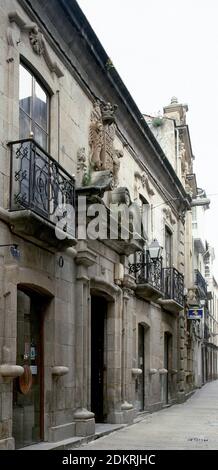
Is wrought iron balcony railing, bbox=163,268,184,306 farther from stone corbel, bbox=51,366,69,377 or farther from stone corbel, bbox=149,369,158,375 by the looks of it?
stone corbel, bbox=51,366,69,377

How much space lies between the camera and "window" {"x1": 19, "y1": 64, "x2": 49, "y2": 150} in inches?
367

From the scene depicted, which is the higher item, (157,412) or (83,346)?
(83,346)

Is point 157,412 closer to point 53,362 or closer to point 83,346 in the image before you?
point 83,346

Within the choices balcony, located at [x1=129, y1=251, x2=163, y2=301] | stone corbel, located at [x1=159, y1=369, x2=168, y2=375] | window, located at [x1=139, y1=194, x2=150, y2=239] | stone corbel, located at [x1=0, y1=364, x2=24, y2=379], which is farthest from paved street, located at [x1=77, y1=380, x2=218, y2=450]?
window, located at [x1=139, y1=194, x2=150, y2=239]

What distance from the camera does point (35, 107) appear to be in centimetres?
978

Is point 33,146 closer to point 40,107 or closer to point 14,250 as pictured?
point 14,250

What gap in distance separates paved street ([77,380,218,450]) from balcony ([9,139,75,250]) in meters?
3.17

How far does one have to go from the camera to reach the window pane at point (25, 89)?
9262 mm

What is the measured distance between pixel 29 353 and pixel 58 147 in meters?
3.14

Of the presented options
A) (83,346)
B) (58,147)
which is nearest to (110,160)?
(58,147)

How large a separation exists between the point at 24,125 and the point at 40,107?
2.46ft

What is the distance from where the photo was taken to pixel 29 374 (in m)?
9.02

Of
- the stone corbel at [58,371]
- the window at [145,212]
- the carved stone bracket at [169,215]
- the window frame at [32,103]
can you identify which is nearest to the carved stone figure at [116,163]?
the window at [145,212]

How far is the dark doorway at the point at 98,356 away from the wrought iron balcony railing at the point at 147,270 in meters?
1.63
